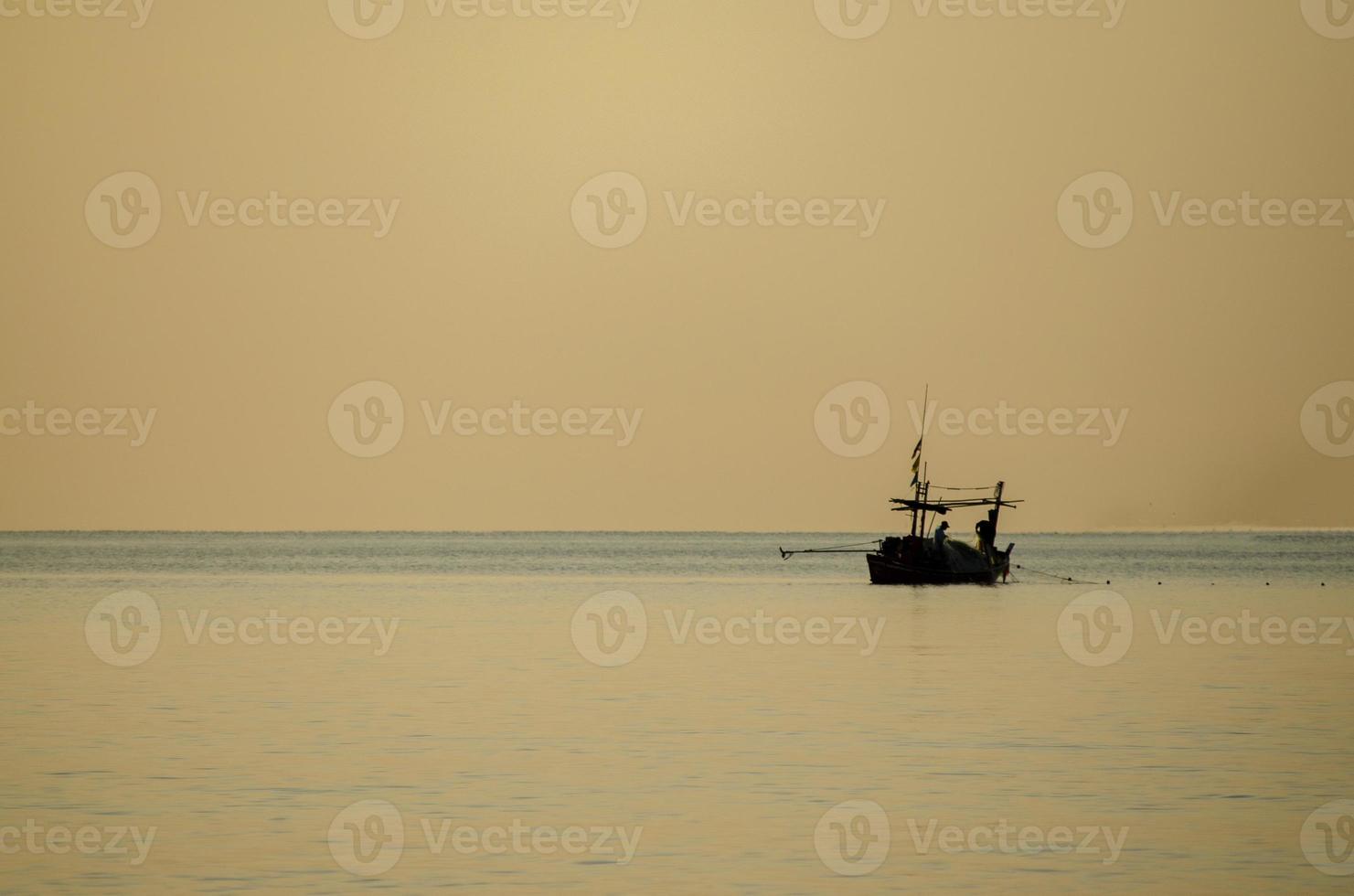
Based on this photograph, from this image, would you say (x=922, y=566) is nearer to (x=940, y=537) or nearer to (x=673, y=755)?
(x=940, y=537)

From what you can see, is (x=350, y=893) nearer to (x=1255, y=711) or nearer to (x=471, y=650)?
(x=1255, y=711)

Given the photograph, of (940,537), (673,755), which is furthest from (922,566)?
(673,755)

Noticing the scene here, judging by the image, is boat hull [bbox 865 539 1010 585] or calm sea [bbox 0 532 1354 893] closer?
calm sea [bbox 0 532 1354 893]

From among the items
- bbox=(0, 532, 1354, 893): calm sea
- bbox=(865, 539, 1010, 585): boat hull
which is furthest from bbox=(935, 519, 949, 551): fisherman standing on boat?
bbox=(0, 532, 1354, 893): calm sea

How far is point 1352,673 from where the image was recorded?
136ft

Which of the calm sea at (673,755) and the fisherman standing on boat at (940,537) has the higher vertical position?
the fisherman standing on boat at (940,537)

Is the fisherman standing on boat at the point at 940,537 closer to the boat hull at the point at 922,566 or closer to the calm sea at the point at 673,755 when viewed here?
the boat hull at the point at 922,566

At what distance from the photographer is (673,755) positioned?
92.8 feet

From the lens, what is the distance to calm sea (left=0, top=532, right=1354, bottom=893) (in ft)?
67.2

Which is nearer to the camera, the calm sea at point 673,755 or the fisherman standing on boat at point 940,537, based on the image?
the calm sea at point 673,755

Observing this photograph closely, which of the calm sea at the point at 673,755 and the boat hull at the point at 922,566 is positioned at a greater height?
the boat hull at the point at 922,566

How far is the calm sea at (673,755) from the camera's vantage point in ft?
67.2

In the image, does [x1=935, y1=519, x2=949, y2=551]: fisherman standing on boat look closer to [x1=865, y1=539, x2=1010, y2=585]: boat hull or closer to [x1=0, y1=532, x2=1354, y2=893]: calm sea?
[x1=865, y1=539, x2=1010, y2=585]: boat hull

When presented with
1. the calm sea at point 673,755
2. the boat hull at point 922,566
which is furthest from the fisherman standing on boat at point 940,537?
the calm sea at point 673,755
